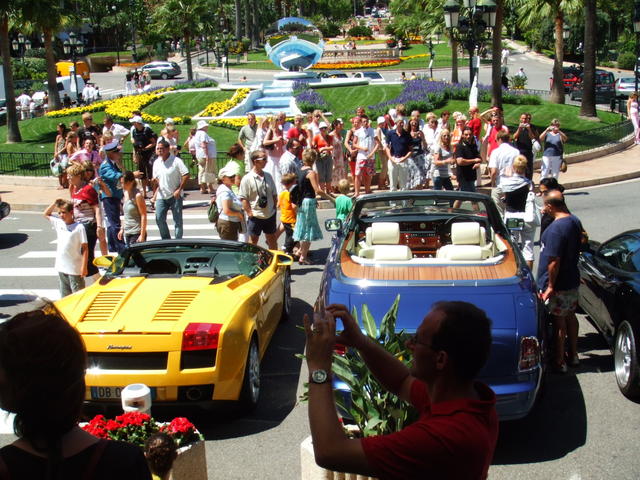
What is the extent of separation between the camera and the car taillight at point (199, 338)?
254 inches

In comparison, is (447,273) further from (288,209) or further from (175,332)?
(288,209)

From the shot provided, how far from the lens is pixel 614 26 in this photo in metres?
76.1

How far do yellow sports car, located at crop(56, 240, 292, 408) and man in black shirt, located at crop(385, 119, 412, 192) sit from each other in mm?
8823

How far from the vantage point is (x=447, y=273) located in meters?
7.17

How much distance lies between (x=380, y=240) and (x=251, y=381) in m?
2.07

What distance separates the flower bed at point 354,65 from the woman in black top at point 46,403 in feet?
197

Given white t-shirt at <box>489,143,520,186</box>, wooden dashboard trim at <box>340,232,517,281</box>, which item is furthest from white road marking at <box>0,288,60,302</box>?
white t-shirt at <box>489,143,520,186</box>

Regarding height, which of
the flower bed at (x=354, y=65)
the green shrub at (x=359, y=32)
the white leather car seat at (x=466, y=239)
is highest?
the green shrub at (x=359, y=32)

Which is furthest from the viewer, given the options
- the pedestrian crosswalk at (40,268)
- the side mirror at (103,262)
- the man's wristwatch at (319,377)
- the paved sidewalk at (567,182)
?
the paved sidewalk at (567,182)

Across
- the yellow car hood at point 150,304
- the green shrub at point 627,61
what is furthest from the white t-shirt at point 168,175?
the green shrub at point 627,61

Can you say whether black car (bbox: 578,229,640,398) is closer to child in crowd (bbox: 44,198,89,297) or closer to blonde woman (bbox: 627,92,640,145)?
child in crowd (bbox: 44,198,89,297)

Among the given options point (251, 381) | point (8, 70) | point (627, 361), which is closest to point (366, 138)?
point (627, 361)

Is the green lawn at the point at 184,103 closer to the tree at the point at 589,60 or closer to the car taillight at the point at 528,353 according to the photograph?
the tree at the point at 589,60

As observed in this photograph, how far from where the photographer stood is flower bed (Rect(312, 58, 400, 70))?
61531 mm
